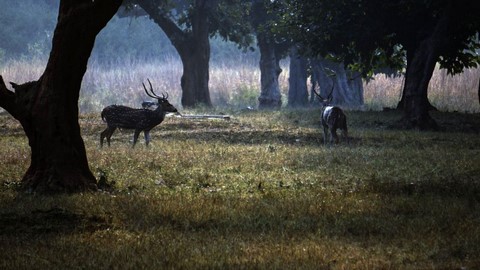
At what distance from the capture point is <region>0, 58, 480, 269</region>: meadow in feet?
29.9

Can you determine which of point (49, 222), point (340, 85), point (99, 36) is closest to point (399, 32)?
point (340, 85)

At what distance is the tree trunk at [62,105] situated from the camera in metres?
13.3

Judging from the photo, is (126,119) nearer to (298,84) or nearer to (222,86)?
(298,84)

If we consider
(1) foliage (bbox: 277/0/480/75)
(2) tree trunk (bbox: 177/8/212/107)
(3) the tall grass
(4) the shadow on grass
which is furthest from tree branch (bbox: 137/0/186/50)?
(4) the shadow on grass

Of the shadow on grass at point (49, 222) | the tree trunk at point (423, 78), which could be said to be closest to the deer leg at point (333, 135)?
the tree trunk at point (423, 78)

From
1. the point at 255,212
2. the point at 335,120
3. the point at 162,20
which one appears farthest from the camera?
the point at 162,20

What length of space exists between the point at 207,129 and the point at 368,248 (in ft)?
60.8

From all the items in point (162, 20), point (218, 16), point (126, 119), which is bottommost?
point (126, 119)

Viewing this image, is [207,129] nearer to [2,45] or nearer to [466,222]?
[466,222]

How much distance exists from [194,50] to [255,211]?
3479 cm

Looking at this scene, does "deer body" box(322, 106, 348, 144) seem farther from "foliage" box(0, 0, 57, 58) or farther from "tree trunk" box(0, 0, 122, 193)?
"foliage" box(0, 0, 57, 58)

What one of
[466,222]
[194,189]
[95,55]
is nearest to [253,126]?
[194,189]

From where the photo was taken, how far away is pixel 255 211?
11695 mm

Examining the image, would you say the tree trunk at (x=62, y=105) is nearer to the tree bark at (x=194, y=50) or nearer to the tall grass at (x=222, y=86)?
the tree bark at (x=194, y=50)
